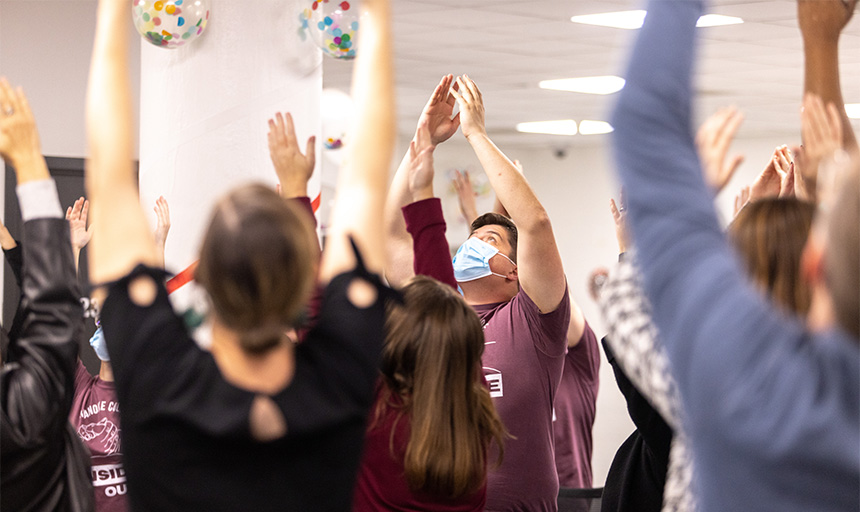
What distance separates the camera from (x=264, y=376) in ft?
3.56

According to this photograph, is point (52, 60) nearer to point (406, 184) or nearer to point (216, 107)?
point (216, 107)

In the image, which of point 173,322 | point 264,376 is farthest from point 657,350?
point 173,322

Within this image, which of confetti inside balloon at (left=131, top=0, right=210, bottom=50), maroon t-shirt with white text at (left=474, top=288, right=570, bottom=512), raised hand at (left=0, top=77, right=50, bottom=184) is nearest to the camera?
raised hand at (left=0, top=77, right=50, bottom=184)

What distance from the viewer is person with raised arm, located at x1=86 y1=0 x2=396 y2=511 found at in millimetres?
1037

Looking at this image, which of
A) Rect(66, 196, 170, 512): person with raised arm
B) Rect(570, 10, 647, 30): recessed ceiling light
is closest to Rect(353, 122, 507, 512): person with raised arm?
Rect(66, 196, 170, 512): person with raised arm

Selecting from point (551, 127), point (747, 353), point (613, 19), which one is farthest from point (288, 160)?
point (551, 127)

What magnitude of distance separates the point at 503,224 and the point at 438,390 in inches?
61.6

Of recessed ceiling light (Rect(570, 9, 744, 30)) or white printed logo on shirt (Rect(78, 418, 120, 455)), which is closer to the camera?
white printed logo on shirt (Rect(78, 418, 120, 455))

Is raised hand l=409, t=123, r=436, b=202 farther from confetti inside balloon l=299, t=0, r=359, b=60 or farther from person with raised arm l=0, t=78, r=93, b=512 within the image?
person with raised arm l=0, t=78, r=93, b=512

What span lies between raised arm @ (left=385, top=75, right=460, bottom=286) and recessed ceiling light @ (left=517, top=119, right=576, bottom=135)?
8.37 meters

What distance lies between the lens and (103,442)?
303 cm

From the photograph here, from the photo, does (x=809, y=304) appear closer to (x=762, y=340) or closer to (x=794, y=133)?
(x=762, y=340)

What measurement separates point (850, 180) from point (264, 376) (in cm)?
64

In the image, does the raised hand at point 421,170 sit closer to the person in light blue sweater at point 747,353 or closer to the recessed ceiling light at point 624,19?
the person in light blue sweater at point 747,353
